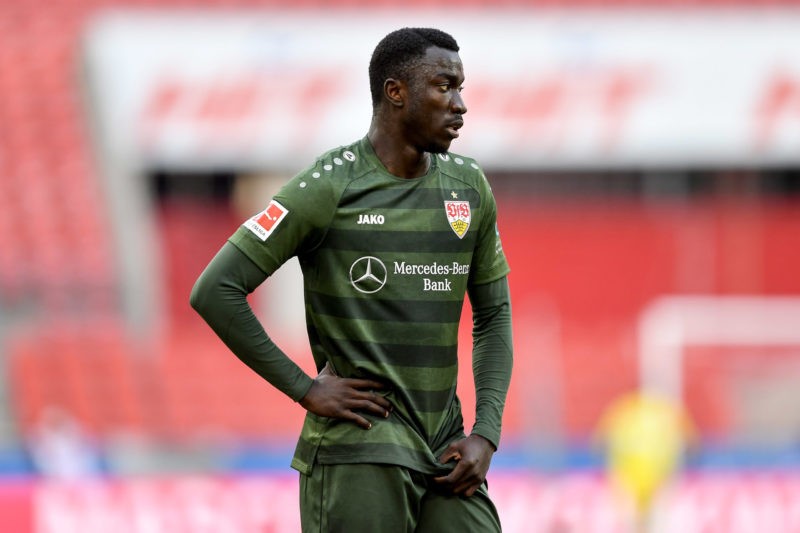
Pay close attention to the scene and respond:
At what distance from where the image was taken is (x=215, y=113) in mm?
14516

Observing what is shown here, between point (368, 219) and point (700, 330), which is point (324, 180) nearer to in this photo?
point (368, 219)

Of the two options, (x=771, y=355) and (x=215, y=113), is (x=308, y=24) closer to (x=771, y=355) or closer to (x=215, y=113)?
(x=215, y=113)

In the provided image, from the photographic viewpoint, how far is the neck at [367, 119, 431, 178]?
11.4ft

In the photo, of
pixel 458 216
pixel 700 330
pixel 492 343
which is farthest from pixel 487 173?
pixel 458 216

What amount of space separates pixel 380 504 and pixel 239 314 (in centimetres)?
56

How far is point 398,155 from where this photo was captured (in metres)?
3.48

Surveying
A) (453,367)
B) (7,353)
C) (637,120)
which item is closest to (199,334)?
(7,353)

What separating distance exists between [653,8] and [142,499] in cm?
885

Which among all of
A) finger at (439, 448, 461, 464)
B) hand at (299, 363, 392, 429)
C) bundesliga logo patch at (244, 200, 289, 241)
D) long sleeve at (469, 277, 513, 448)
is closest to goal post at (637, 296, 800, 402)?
long sleeve at (469, 277, 513, 448)

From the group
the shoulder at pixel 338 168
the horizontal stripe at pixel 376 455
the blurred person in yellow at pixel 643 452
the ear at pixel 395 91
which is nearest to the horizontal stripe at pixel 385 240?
the shoulder at pixel 338 168

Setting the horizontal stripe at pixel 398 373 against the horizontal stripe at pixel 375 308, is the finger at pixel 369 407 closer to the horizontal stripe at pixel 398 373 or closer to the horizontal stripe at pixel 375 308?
the horizontal stripe at pixel 398 373

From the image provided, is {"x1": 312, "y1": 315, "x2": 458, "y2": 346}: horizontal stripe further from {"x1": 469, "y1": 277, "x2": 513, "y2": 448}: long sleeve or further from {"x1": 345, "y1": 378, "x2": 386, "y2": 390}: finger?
{"x1": 469, "y1": 277, "x2": 513, "y2": 448}: long sleeve

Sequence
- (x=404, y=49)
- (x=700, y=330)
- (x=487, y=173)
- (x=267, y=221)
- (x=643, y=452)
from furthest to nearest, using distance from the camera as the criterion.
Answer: (x=487, y=173), (x=700, y=330), (x=643, y=452), (x=404, y=49), (x=267, y=221)

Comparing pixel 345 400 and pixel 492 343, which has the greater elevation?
pixel 492 343
